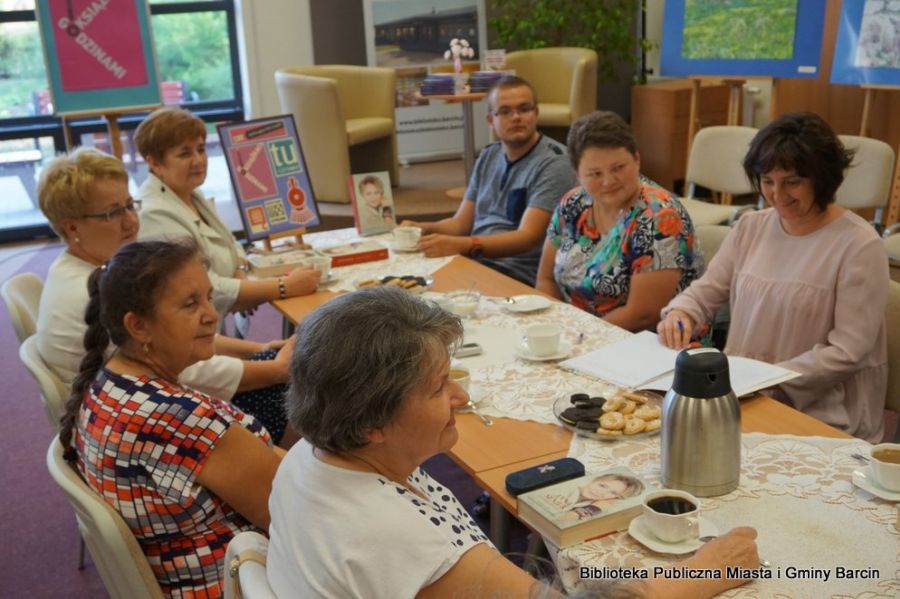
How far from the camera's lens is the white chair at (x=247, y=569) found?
129 cm

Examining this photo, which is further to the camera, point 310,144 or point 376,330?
point 310,144

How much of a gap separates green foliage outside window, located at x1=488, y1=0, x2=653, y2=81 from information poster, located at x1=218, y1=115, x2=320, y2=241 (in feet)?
12.7

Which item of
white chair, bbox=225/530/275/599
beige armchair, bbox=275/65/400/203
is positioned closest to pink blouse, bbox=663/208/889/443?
white chair, bbox=225/530/275/599

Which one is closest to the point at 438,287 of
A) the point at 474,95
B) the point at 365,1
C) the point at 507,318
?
the point at 507,318

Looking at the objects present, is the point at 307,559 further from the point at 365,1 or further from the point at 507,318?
the point at 365,1

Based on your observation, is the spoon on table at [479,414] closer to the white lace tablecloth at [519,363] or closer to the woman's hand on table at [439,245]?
the white lace tablecloth at [519,363]

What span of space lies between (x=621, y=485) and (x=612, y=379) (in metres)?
0.55

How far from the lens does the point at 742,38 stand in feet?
19.7

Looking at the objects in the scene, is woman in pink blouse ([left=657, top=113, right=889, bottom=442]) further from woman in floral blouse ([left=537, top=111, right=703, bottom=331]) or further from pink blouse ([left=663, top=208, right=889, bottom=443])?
woman in floral blouse ([left=537, top=111, right=703, bottom=331])

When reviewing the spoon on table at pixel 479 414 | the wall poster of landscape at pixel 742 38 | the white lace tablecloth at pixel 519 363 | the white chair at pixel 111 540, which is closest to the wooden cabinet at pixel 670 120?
the wall poster of landscape at pixel 742 38

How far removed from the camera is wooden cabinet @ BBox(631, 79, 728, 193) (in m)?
6.98

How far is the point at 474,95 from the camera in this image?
6027 mm

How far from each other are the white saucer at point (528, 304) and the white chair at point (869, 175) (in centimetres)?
205

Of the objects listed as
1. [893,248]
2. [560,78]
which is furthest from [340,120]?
[893,248]
